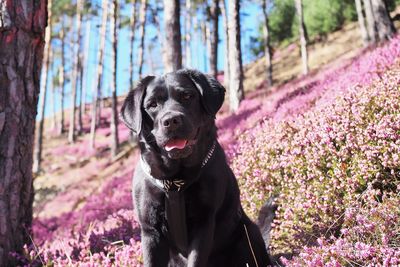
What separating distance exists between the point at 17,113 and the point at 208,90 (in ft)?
8.13

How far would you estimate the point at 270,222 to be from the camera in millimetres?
4621

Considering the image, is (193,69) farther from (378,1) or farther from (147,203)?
(378,1)

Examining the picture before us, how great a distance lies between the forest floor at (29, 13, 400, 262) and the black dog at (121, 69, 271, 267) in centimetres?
373

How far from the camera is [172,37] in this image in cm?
1188

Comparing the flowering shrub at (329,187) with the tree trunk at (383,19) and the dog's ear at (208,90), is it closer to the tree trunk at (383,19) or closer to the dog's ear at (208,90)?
the dog's ear at (208,90)

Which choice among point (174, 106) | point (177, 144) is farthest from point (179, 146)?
point (174, 106)

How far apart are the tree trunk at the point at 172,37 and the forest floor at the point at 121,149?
233 centimetres

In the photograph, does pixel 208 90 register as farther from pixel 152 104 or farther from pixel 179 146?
pixel 179 146

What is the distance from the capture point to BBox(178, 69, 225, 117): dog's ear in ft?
11.5

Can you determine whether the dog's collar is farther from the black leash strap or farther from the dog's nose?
the dog's nose

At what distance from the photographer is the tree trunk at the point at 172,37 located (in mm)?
11750

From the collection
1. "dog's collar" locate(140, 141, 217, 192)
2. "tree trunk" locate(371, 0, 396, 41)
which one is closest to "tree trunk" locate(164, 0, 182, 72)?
"tree trunk" locate(371, 0, 396, 41)

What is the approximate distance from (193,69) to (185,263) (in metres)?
1.66

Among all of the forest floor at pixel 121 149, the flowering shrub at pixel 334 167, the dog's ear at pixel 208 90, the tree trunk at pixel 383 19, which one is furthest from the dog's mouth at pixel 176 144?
the tree trunk at pixel 383 19
